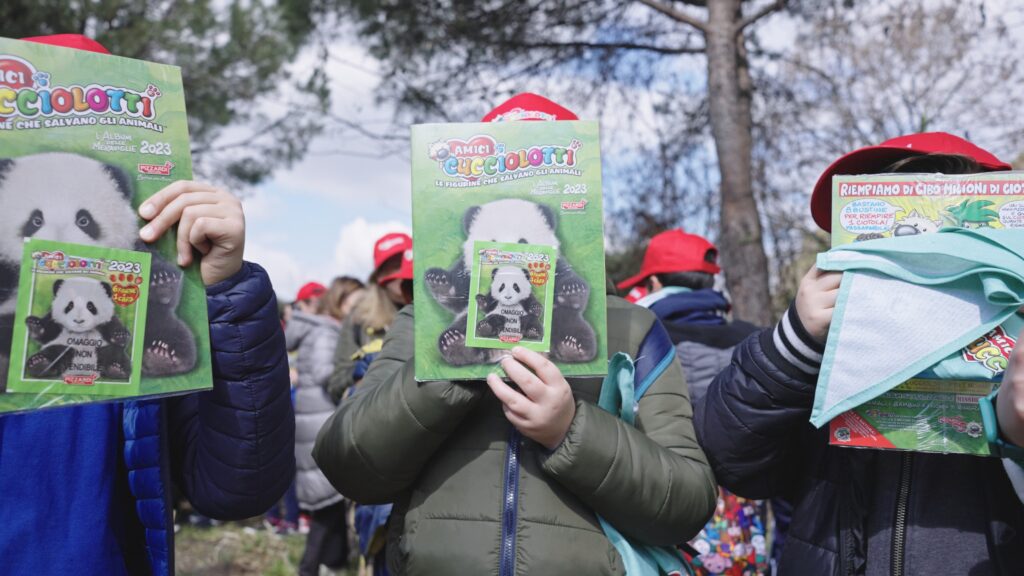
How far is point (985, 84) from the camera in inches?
432

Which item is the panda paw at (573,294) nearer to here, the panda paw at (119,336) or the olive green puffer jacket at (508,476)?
the olive green puffer jacket at (508,476)

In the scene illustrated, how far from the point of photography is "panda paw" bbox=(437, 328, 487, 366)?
1558 millimetres

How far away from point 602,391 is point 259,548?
5.37 m

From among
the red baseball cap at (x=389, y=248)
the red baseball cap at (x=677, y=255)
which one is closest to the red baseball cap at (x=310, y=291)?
the red baseball cap at (x=389, y=248)

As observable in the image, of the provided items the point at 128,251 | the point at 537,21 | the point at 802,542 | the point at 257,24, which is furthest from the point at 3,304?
the point at 257,24

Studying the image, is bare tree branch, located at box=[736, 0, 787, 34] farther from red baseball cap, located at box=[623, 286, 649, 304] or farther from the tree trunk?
red baseball cap, located at box=[623, 286, 649, 304]

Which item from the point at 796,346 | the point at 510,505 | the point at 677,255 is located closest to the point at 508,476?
the point at 510,505

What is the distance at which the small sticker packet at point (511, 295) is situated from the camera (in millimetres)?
1550

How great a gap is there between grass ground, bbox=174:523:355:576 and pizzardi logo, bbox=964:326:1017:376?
15.6 ft

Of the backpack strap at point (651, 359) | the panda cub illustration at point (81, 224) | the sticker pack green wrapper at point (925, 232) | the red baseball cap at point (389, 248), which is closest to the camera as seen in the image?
the panda cub illustration at point (81, 224)

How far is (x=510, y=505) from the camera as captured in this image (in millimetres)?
1666

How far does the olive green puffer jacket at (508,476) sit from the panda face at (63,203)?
638 millimetres

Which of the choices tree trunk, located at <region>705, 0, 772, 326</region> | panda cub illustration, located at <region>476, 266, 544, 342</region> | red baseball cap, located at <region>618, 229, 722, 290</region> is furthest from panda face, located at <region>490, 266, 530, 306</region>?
tree trunk, located at <region>705, 0, 772, 326</region>

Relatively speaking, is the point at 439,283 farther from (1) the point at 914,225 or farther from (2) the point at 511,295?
(1) the point at 914,225
